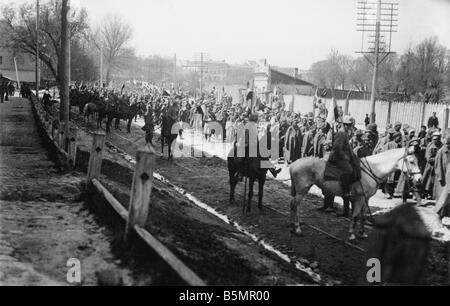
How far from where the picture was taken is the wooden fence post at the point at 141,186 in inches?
231

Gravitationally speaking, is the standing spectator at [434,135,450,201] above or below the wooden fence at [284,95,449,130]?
below

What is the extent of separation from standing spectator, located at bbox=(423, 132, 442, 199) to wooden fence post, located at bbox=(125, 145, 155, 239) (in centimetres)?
910

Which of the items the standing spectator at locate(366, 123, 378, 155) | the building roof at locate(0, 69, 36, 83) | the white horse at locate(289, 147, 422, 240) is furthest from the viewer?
the building roof at locate(0, 69, 36, 83)

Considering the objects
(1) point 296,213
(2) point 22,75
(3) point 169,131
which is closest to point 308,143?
(3) point 169,131

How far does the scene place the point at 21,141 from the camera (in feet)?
55.6

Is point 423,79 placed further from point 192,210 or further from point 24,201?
point 24,201

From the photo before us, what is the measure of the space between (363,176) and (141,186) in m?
5.16

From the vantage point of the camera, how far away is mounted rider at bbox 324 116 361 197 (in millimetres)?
9148

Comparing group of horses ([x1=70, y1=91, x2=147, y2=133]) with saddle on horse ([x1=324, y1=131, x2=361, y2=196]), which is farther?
group of horses ([x1=70, y1=91, x2=147, y2=133])

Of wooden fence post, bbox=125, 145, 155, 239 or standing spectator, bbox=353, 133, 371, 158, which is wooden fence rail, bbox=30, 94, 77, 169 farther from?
standing spectator, bbox=353, 133, 371, 158

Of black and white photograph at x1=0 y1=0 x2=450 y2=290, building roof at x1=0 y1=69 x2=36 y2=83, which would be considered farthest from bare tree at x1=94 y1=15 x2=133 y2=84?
black and white photograph at x1=0 y1=0 x2=450 y2=290

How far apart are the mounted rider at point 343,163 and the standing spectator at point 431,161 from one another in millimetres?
4296

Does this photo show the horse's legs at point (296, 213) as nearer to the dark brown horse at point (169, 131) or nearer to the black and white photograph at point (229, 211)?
the black and white photograph at point (229, 211)

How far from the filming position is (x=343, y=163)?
9.23 m
